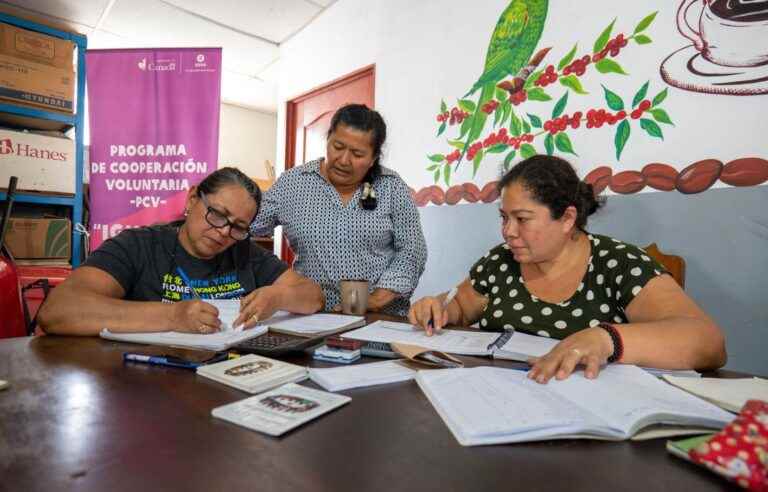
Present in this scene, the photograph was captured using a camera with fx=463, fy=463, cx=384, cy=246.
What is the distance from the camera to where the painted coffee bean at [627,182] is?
65.7 inches

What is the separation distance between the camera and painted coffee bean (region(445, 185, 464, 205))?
7.81 feet

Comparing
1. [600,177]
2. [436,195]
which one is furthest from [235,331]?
[436,195]

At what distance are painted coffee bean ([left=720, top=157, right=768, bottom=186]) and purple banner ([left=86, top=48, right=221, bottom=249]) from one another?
270 cm

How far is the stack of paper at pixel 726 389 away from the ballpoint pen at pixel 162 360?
0.77 metres

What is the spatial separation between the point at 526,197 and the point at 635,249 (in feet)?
0.98

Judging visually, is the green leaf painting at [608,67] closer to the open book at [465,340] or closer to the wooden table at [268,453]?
the open book at [465,340]

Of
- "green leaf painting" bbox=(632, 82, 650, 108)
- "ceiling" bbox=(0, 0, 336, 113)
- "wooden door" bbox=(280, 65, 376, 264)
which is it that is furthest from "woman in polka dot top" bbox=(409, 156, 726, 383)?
"ceiling" bbox=(0, 0, 336, 113)

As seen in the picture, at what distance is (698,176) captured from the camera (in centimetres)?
152

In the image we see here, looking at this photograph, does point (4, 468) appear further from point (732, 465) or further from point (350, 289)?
point (350, 289)

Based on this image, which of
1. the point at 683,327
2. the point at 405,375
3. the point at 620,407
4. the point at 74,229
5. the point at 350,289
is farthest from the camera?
the point at 74,229

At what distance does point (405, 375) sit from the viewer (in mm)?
760

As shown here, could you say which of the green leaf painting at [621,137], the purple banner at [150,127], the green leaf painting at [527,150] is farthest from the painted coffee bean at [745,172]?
the purple banner at [150,127]

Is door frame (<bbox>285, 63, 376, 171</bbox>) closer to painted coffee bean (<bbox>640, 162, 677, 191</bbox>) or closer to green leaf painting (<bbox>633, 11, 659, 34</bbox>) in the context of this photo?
green leaf painting (<bbox>633, 11, 659, 34</bbox>)

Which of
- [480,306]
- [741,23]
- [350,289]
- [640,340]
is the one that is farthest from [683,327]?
[741,23]
